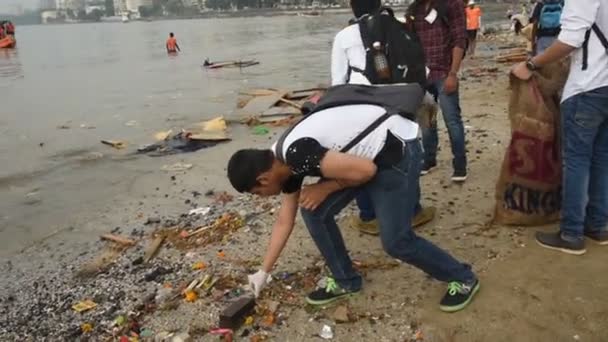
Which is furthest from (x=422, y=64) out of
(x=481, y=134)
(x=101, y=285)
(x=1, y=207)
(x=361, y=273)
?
(x=1, y=207)

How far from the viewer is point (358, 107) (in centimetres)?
265

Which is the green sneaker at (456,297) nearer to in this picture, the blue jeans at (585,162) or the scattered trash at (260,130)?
the blue jeans at (585,162)

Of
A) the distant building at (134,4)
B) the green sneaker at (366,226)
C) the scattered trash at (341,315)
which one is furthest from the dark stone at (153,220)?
the distant building at (134,4)

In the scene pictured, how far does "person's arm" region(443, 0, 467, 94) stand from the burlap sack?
3.46 ft

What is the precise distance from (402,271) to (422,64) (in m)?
1.32

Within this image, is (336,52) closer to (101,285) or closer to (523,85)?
(523,85)

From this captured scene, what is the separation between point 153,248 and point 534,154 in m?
3.01

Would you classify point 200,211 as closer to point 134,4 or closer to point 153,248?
point 153,248

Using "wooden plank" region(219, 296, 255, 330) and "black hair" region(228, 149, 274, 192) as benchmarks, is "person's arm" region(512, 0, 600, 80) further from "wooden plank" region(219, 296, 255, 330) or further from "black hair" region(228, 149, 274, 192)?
"wooden plank" region(219, 296, 255, 330)

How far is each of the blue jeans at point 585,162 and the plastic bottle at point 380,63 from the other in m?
1.05

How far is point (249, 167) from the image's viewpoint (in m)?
2.55

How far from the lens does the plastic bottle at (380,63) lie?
3316 millimetres

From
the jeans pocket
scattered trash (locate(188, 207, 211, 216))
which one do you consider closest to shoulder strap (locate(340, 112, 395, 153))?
the jeans pocket

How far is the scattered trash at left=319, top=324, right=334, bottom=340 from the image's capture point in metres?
3.03
